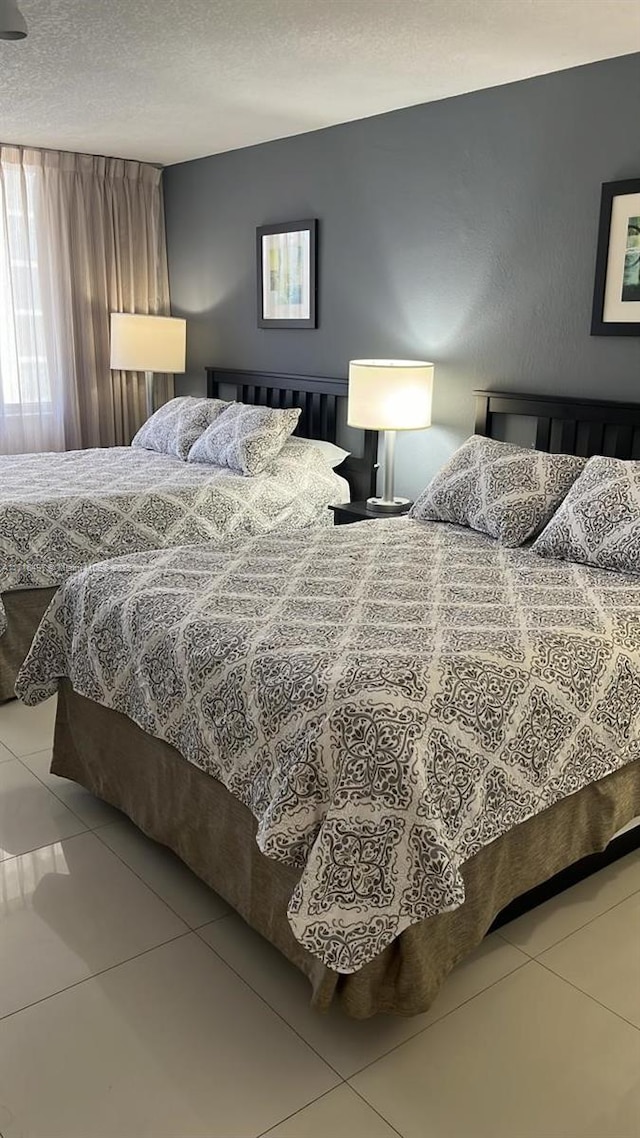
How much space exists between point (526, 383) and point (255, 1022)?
2604 millimetres

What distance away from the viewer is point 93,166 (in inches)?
203

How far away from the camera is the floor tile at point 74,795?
2586 mm

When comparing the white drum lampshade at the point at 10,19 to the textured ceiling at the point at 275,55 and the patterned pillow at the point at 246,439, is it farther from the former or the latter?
the patterned pillow at the point at 246,439

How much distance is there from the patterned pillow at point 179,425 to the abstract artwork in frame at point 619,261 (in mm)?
2104

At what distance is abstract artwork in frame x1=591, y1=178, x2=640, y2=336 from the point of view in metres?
3.12

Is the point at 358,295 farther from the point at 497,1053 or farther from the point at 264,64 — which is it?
the point at 497,1053

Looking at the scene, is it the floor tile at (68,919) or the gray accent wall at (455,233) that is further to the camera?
the gray accent wall at (455,233)

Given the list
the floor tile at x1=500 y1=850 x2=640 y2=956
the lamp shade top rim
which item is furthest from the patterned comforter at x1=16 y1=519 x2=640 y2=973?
the lamp shade top rim

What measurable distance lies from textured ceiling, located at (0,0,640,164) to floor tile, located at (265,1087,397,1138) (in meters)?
2.85

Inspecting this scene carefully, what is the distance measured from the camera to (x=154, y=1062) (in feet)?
5.67

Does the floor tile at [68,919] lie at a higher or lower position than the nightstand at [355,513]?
lower

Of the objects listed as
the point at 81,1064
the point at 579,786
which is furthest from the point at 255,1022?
the point at 579,786

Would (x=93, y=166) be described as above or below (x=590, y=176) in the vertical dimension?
above

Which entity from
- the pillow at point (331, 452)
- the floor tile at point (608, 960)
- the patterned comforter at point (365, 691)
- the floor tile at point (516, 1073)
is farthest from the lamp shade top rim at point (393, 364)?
the floor tile at point (516, 1073)
